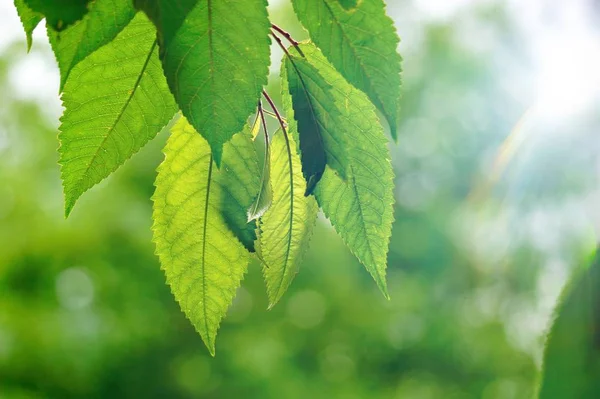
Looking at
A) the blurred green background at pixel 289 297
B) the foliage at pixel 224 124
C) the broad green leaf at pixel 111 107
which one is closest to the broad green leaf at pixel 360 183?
the foliage at pixel 224 124

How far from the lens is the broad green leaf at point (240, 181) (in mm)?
498

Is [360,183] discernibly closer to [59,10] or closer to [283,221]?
[283,221]

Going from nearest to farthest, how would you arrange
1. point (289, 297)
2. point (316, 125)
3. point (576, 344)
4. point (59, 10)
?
point (59, 10) → point (316, 125) → point (576, 344) → point (289, 297)

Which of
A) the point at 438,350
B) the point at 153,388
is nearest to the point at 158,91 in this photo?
the point at 153,388

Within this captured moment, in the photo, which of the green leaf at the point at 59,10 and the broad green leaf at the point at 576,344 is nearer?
the green leaf at the point at 59,10

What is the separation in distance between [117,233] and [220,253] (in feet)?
21.6

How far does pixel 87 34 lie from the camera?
37 centimetres

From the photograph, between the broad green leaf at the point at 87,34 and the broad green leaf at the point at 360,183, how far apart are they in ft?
0.50

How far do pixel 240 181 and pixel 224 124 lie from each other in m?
0.14

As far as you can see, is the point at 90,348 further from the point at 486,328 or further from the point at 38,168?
the point at 486,328

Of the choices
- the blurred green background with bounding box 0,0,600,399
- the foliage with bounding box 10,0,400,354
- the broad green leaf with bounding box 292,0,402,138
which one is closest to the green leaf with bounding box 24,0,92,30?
the foliage with bounding box 10,0,400,354

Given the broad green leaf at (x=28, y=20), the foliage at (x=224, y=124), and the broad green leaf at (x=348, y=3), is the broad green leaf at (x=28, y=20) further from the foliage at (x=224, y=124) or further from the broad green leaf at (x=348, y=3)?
the broad green leaf at (x=348, y=3)

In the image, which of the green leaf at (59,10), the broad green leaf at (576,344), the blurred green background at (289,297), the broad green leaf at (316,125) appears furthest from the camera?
the blurred green background at (289,297)

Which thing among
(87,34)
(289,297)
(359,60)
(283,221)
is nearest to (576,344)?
(283,221)
